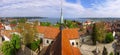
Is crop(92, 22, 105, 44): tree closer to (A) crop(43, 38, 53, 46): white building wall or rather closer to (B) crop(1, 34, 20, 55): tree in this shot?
(A) crop(43, 38, 53, 46): white building wall

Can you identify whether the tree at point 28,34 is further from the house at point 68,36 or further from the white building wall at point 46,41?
the house at point 68,36

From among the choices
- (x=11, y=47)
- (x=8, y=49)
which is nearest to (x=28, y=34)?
(x=11, y=47)

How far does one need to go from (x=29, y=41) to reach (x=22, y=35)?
2974mm

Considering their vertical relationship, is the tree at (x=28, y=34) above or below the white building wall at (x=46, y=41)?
above

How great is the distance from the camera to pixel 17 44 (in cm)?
5256

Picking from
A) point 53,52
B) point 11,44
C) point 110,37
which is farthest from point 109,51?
point 53,52

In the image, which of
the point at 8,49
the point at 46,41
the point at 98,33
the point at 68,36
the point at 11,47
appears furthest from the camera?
the point at 98,33

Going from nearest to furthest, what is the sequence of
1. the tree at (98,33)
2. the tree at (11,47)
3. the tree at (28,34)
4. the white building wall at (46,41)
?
the tree at (11,47) < the tree at (28,34) < the white building wall at (46,41) < the tree at (98,33)

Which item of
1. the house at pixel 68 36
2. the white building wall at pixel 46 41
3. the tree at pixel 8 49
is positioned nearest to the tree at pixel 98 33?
the house at pixel 68 36

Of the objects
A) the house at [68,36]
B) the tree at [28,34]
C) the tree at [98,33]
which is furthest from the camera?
the tree at [98,33]

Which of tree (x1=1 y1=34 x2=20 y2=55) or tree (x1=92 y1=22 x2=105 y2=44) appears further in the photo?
tree (x1=92 y1=22 x2=105 y2=44)

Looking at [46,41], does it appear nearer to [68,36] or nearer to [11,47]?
[68,36]

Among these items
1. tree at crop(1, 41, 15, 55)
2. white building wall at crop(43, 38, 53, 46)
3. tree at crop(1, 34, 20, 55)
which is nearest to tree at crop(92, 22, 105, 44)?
white building wall at crop(43, 38, 53, 46)

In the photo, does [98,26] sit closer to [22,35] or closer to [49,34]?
[49,34]
